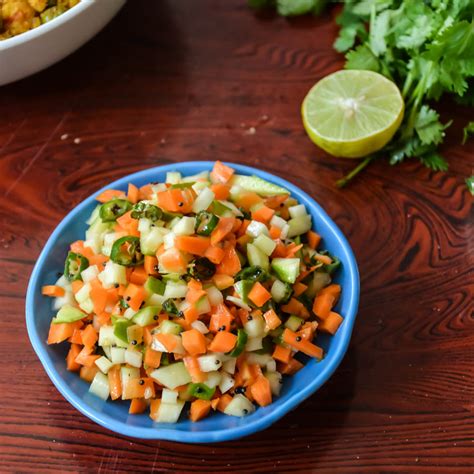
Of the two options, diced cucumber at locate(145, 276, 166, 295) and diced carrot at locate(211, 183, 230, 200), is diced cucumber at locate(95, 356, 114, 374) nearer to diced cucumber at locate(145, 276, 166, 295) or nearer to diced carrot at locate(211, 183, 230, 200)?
diced cucumber at locate(145, 276, 166, 295)

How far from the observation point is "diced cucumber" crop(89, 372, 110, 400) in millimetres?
1374

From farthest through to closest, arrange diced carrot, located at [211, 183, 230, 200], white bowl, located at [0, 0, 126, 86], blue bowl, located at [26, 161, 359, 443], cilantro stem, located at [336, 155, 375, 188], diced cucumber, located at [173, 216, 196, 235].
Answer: cilantro stem, located at [336, 155, 375, 188] < white bowl, located at [0, 0, 126, 86] < diced carrot, located at [211, 183, 230, 200] < diced cucumber, located at [173, 216, 196, 235] < blue bowl, located at [26, 161, 359, 443]

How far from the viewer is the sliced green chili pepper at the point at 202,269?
1364 mm

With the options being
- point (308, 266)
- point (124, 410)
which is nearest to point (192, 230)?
point (308, 266)

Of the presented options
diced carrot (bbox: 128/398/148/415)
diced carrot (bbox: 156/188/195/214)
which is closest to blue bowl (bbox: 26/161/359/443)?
diced carrot (bbox: 128/398/148/415)

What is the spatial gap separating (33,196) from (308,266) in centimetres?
84

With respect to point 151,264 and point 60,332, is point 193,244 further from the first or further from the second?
point 60,332

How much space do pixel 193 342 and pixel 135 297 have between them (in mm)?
163

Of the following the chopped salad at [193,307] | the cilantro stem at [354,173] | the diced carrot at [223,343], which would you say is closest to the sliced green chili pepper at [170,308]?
the chopped salad at [193,307]

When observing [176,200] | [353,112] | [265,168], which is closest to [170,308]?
[176,200]

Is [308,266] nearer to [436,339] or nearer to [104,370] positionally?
[436,339]

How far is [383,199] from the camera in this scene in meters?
1.80

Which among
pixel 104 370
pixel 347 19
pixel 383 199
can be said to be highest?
pixel 347 19

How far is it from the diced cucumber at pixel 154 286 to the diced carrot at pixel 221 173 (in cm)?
34
